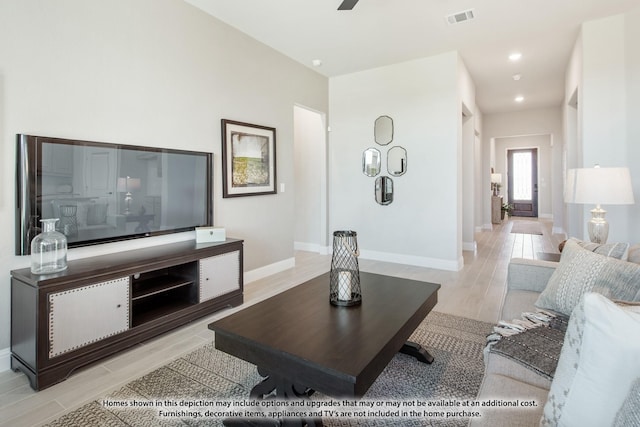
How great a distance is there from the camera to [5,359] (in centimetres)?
219

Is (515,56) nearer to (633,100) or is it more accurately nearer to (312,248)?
(633,100)

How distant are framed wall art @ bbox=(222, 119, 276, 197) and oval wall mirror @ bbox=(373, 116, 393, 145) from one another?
1760mm

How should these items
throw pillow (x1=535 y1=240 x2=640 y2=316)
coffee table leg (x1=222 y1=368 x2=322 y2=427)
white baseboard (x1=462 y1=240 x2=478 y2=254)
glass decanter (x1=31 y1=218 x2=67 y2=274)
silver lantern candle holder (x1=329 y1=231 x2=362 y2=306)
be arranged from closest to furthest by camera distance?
coffee table leg (x1=222 y1=368 x2=322 y2=427)
throw pillow (x1=535 y1=240 x2=640 y2=316)
silver lantern candle holder (x1=329 y1=231 x2=362 y2=306)
glass decanter (x1=31 y1=218 x2=67 y2=274)
white baseboard (x1=462 y1=240 x2=478 y2=254)

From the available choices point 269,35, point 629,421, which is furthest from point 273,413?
point 269,35

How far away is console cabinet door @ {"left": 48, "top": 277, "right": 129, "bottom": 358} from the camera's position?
204 centimetres

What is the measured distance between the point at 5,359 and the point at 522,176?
13200 mm

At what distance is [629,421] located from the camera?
671mm

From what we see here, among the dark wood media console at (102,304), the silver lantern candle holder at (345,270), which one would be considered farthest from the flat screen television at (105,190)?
the silver lantern candle holder at (345,270)

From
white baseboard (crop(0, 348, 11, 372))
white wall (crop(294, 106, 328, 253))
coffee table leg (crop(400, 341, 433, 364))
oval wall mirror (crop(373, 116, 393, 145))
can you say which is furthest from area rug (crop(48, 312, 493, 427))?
white wall (crop(294, 106, 328, 253))

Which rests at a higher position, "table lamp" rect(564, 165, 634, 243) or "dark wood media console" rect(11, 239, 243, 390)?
"table lamp" rect(564, 165, 634, 243)

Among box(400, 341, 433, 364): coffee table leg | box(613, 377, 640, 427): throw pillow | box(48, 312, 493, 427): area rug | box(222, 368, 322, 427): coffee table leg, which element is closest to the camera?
box(613, 377, 640, 427): throw pillow

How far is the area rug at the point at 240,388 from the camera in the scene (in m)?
1.73

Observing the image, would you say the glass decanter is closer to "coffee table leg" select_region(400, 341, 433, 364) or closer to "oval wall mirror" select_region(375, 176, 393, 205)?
"coffee table leg" select_region(400, 341, 433, 364)

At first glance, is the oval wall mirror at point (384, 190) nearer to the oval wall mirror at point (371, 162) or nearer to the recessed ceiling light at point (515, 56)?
the oval wall mirror at point (371, 162)
